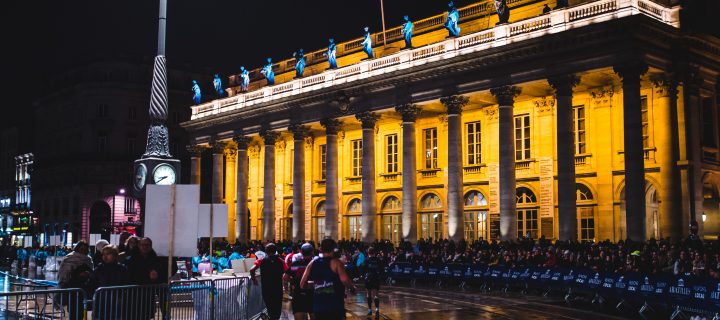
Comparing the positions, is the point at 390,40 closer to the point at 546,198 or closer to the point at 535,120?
the point at 535,120

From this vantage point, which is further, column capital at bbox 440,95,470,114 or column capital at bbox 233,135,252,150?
column capital at bbox 233,135,252,150

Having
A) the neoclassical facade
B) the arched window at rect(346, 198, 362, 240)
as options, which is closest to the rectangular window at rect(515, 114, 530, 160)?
the neoclassical facade

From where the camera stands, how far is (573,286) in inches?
918

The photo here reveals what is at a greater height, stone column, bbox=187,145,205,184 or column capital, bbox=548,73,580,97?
column capital, bbox=548,73,580,97

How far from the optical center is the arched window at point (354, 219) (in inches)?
1977

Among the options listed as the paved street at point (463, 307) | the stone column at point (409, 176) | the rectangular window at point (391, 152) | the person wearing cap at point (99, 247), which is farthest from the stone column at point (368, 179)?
the person wearing cap at point (99, 247)

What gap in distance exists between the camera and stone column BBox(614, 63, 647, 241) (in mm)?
30641

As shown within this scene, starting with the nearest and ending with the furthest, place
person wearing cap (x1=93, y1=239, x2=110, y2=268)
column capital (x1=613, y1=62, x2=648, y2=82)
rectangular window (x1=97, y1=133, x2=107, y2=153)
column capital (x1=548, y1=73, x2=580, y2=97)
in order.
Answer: person wearing cap (x1=93, y1=239, x2=110, y2=268), column capital (x1=613, y1=62, x2=648, y2=82), column capital (x1=548, y1=73, x2=580, y2=97), rectangular window (x1=97, y1=133, x2=107, y2=153)

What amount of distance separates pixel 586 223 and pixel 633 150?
23.9 feet

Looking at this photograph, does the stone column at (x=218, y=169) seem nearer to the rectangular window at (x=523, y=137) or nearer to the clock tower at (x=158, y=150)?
the rectangular window at (x=523, y=137)

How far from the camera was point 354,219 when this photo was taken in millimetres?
50750

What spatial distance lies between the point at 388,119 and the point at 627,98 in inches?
676

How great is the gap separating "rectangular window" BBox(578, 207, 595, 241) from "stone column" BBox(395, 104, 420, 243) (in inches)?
338

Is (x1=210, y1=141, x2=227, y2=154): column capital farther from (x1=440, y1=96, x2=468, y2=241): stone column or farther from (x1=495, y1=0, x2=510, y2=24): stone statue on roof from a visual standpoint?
(x1=495, y1=0, x2=510, y2=24): stone statue on roof
